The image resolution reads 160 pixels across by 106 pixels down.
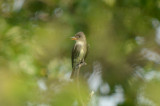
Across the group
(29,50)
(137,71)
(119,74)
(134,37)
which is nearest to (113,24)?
(134,37)

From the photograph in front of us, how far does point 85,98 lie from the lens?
1.92 m

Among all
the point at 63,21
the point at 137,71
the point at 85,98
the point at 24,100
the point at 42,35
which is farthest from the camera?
the point at 63,21

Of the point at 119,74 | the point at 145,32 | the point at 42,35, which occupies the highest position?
the point at 145,32

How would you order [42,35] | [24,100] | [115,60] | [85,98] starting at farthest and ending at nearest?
[115,60]
[42,35]
[85,98]
[24,100]

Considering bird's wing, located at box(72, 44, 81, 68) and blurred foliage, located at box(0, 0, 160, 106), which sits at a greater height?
blurred foliage, located at box(0, 0, 160, 106)

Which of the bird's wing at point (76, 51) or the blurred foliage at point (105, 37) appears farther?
the bird's wing at point (76, 51)

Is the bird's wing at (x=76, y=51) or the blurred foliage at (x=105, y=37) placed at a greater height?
the blurred foliage at (x=105, y=37)

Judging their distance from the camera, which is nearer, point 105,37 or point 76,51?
point 76,51

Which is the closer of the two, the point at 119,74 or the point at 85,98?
the point at 85,98

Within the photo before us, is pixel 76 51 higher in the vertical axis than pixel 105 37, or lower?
lower

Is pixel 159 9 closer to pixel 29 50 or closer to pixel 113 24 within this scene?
pixel 113 24

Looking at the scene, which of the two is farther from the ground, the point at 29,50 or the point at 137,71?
the point at 137,71

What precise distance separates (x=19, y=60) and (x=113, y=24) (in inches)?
143

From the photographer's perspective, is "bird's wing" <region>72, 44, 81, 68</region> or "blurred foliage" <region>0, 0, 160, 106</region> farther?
"bird's wing" <region>72, 44, 81, 68</region>
